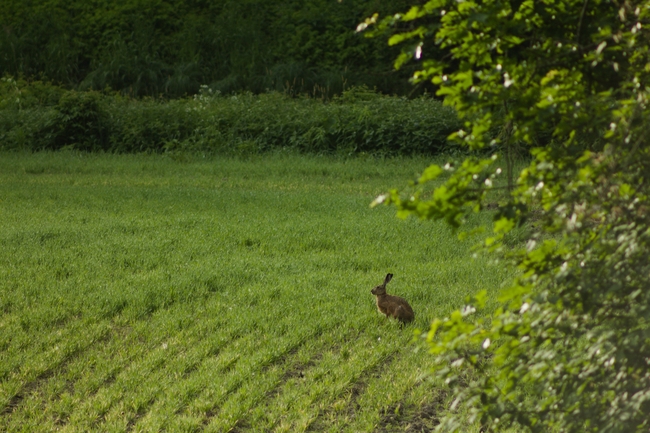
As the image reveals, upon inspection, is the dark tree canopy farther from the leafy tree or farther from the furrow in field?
the leafy tree

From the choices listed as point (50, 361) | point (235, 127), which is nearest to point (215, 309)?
point (50, 361)

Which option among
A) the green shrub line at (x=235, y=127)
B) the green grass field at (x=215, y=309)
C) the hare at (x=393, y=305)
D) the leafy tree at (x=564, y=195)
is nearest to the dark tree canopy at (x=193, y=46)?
the green shrub line at (x=235, y=127)

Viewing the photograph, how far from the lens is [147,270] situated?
6.94m

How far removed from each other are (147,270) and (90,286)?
2.00 feet

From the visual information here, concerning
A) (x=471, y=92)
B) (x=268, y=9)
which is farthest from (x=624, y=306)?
(x=268, y=9)

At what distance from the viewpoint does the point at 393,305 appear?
5.62 metres

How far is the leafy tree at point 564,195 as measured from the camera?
7.41 ft

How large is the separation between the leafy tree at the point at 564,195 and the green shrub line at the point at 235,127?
11.4m

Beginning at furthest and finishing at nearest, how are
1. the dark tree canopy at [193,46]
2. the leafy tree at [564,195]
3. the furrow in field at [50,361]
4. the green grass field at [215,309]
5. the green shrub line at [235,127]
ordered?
the dark tree canopy at [193,46], the green shrub line at [235,127], the furrow in field at [50,361], the green grass field at [215,309], the leafy tree at [564,195]

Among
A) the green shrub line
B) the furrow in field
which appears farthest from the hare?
the green shrub line

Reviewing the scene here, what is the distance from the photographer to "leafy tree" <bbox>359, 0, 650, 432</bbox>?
2.26m

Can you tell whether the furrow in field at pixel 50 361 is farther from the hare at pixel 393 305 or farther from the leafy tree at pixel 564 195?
the leafy tree at pixel 564 195

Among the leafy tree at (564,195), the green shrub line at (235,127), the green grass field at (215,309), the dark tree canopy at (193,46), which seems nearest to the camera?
the leafy tree at (564,195)

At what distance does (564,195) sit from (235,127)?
13051mm
